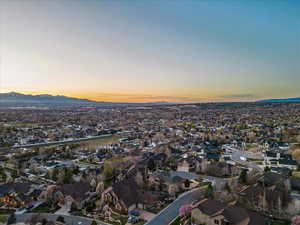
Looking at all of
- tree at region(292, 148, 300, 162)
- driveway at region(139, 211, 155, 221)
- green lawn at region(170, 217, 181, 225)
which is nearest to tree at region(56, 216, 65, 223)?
driveway at region(139, 211, 155, 221)

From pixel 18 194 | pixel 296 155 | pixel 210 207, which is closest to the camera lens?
pixel 210 207

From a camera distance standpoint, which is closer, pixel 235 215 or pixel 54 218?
pixel 235 215

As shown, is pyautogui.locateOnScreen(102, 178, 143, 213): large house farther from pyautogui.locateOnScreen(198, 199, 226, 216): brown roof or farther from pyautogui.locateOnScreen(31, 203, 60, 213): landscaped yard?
pyautogui.locateOnScreen(198, 199, 226, 216): brown roof

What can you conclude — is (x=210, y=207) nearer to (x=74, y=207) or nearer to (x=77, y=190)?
(x=74, y=207)

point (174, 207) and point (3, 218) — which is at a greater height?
point (174, 207)

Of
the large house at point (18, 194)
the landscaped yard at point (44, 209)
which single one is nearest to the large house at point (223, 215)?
the landscaped yard at point (44, 209)

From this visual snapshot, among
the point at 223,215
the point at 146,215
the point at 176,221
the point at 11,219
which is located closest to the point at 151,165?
the point at 146,215
